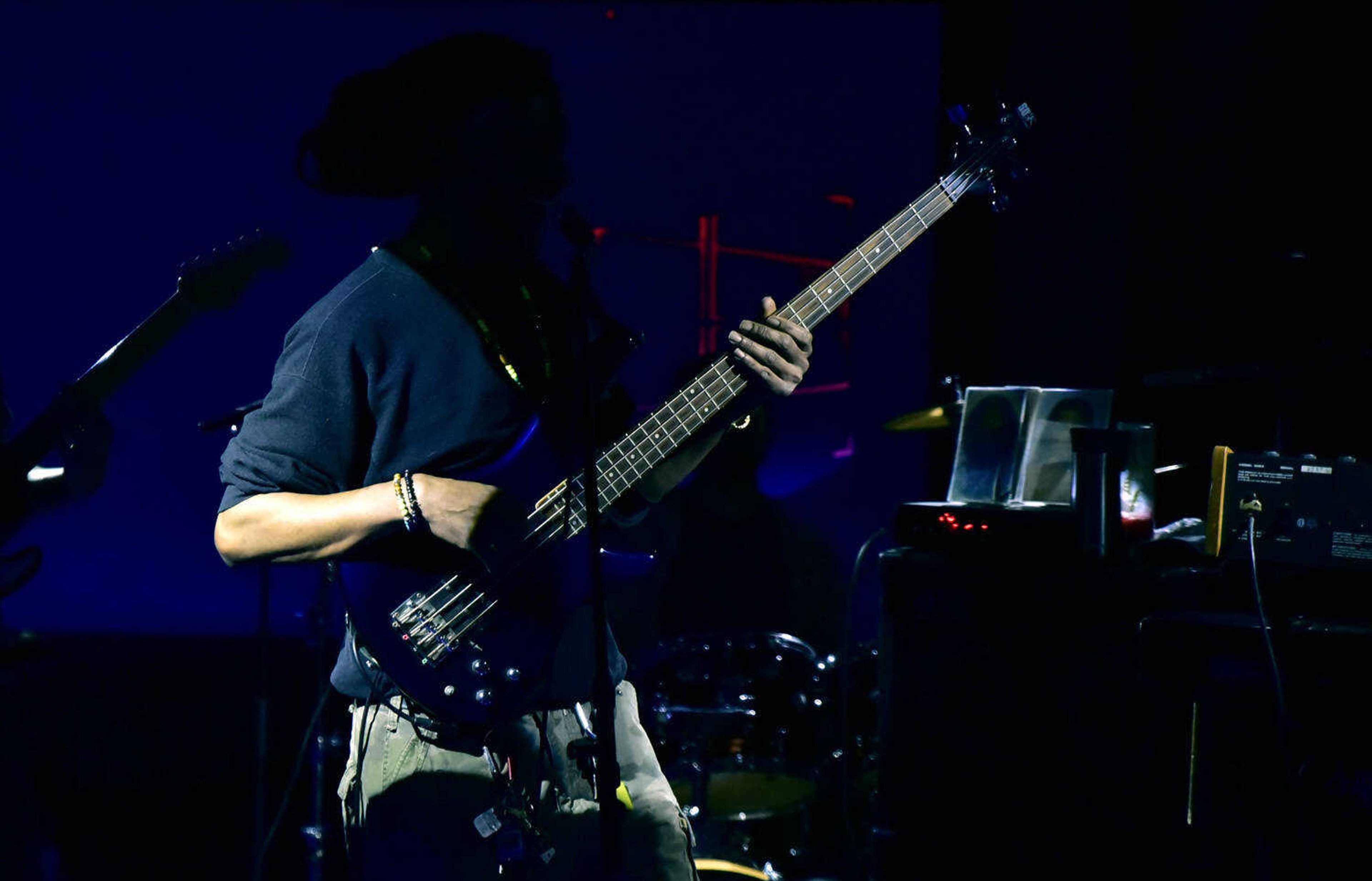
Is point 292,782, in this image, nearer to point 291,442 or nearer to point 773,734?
point 773,734

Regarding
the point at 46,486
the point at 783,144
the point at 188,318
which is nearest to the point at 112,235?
the point at 188,318

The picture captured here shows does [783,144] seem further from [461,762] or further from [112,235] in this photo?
[461,762]

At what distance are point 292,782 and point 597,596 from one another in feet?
9.39

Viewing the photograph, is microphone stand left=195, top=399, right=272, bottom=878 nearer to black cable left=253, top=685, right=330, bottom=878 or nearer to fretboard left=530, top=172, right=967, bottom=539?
black cable left=253, top=685, right=330, bottom=878

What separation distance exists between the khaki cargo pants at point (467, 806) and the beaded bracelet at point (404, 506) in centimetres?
29

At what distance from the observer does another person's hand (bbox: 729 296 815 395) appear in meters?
2.00

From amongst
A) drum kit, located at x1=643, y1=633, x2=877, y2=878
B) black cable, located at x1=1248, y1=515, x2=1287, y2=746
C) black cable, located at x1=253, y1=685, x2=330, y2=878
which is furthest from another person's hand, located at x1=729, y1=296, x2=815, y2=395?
black cable, located at x1=253, y1=685, x2=330, y2=878

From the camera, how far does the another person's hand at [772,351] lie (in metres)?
2.00

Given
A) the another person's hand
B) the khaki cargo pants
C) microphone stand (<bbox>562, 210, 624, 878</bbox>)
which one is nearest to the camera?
microphone stand (<bbox>562, 210, 624, 878</bbox>)

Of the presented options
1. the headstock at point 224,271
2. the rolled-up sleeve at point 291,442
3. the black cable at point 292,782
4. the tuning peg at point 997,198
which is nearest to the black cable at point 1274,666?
the tuning peg at point 997,198

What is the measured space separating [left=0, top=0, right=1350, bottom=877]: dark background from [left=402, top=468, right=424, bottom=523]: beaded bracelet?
2690mm

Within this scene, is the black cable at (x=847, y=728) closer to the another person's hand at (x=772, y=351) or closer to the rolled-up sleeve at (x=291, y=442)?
the another person's hand at (x=772, y=351)

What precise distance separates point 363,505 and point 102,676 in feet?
11.8

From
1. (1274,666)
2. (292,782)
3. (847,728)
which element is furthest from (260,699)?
(1274,666)
